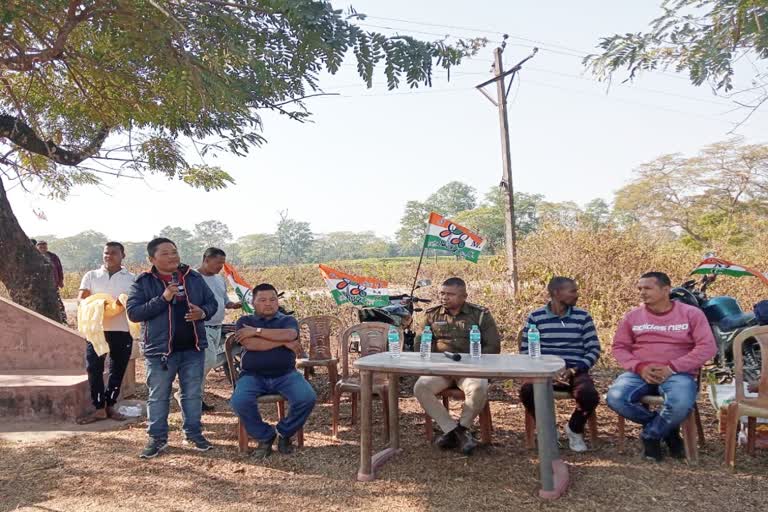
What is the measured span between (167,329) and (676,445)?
3.63m

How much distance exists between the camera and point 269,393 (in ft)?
15.5

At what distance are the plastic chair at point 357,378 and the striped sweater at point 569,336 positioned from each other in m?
1.18

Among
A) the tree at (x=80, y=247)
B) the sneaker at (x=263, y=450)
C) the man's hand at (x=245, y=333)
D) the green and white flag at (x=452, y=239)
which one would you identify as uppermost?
the tree at (x=80, y=247)

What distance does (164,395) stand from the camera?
4688 millimetres

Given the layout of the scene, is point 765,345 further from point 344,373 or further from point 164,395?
point 164,395

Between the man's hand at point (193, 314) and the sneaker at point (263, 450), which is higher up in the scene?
the man's hand at point (193, 314)

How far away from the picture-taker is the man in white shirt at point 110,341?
5.52 m

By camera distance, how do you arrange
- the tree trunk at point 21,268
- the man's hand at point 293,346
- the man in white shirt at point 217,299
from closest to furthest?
the man's hand at point 293,346 → the man in white shirt at point 217,299 → the tree trunk at point 21,268

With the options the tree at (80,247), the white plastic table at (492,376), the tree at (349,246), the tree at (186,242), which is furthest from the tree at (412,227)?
the white plastic table at (492,376)

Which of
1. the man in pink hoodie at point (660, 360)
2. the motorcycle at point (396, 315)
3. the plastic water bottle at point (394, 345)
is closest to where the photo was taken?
the man in pink hoodie at point (660, 360)

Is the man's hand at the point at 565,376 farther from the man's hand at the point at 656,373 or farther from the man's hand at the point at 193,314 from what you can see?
the man's hand at the point at 193,314

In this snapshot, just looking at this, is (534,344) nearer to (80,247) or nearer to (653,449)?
(653,449)

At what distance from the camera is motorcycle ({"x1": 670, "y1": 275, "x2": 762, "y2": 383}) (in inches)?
231

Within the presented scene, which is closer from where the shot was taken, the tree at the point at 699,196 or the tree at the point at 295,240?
the tree at the point at 699,196
